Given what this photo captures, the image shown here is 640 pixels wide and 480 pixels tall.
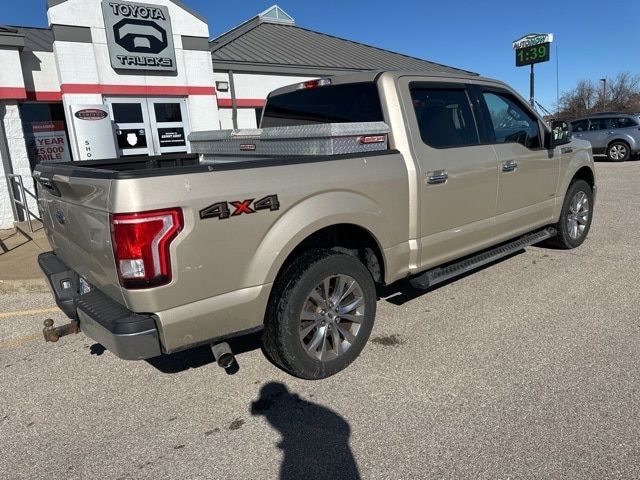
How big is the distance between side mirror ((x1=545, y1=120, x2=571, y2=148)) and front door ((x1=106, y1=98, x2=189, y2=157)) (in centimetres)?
832

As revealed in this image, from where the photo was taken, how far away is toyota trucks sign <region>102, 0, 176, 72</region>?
9.75 meters

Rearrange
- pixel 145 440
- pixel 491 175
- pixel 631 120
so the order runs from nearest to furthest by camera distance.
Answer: pixel 145 440, pixel 491 175, pixel 631 120

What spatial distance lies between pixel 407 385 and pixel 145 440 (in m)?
1.61

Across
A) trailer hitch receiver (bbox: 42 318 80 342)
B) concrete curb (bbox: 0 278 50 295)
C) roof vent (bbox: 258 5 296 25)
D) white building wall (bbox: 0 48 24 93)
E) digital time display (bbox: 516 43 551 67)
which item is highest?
roof vent (bbox: 258 5 296 25)

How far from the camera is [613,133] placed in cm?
1745

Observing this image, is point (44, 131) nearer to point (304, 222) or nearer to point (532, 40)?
point (304, 222)

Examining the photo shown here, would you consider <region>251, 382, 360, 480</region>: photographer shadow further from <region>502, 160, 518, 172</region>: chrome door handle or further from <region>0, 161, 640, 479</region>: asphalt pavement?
<region>502, 160, 518, 172</region>: chrome door handle

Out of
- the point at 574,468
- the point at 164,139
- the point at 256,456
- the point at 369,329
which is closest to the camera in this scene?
the point at 574,468

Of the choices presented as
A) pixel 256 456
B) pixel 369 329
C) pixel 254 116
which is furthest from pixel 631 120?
pixel 256 456

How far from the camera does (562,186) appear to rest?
537 cm

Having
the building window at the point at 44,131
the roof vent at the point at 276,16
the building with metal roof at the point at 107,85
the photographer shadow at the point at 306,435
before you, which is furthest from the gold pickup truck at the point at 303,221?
the roof vent at the point at 276,16

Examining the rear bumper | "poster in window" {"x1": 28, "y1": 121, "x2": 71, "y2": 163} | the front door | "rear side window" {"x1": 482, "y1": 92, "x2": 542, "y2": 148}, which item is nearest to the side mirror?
"rear side window" {"x1": 482, "y1": 92, "x2": 542, "y2": 148}

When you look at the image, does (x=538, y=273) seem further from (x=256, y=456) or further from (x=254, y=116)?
(x=254, y=116)

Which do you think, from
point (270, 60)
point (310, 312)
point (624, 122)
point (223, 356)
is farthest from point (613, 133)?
point (223, 356)
